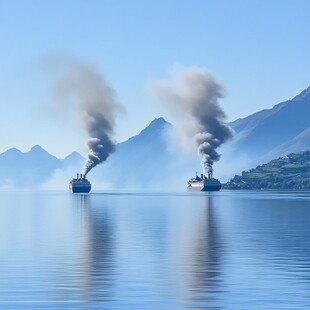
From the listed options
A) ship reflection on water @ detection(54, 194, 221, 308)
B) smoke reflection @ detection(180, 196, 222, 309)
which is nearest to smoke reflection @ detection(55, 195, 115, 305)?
ship reflection on water @ detection(54, 194, 221, 308)

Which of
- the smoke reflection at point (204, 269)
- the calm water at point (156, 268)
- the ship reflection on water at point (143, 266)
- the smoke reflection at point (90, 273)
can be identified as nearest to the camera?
the calm water at point (156, 268)

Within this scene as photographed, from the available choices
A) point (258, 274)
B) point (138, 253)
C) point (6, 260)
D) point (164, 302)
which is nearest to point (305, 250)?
point (138, 253)

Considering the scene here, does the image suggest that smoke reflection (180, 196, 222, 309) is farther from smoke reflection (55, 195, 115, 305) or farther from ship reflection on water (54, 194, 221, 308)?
smoke reflection (55, 195, 115, 305)

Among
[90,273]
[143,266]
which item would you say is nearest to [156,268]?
[143,266]

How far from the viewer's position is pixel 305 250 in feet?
296

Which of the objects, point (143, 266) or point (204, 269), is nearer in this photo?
point (204, 269)

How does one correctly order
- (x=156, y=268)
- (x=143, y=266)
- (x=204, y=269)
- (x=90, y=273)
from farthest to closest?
(x=143, y=266), (x=156, y=268), (x=204, y=269), (x=90, y=273)

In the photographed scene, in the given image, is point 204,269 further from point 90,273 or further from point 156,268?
point 90,273

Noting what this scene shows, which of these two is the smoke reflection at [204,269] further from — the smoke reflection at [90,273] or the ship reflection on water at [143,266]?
the smoke reflection at [90,273]

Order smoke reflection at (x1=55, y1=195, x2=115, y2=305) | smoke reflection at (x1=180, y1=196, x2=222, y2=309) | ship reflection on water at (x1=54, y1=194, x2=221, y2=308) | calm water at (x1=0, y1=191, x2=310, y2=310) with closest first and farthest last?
calm water at (x1=0, y1=191, x2=310, y2=310)
smoke reflection at (x1=180, y1=196, x2=222, y2=309)
smoke reflection at (x1=55, y1=195, x2=115, y2=305)
ship reflection on water at (x1=54, y1=194, x2=221, y2=308)

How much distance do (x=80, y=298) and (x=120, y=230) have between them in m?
70.2

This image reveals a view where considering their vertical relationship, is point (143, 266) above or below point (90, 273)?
above

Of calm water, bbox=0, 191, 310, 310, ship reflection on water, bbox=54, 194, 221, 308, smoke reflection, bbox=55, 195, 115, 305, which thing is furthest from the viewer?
ship reflection on water, bbox=54, 194, 221, 308

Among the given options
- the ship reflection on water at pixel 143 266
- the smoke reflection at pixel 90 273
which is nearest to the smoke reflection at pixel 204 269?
the ship reflection on water at pixel 143 266
